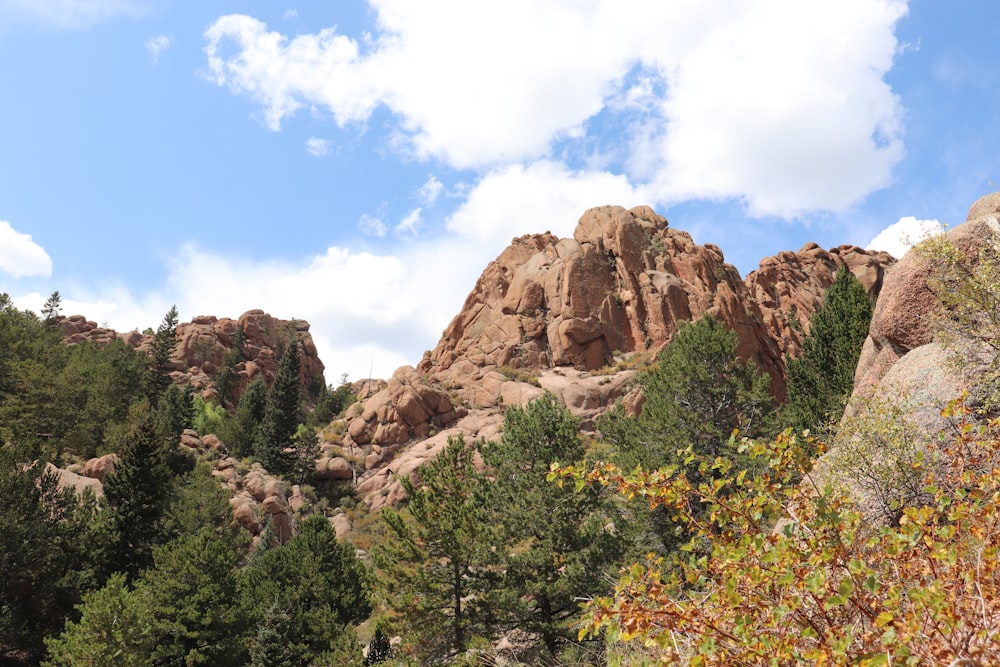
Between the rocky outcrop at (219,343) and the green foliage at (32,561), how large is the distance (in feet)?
179

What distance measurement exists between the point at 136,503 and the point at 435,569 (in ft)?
60.4

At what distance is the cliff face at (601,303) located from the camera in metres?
54.4

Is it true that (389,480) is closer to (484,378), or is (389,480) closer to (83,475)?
(484,378)

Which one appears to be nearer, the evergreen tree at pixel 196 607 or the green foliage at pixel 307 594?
the evergreen tree at pixel 196 607

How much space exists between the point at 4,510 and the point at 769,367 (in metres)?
53.6

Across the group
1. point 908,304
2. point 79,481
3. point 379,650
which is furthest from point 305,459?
point 908,304

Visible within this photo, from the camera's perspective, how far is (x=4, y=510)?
22.2 m

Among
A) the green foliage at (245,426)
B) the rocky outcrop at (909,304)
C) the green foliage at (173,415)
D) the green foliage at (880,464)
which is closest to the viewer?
the green foliage at (880,464)

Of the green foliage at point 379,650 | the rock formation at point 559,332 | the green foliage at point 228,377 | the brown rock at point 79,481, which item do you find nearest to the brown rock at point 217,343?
the green foliage at point 228,377

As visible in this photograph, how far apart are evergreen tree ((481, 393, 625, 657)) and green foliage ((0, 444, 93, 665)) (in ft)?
64.7

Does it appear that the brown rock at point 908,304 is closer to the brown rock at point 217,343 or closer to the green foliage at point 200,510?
the green foliage at point 200,510

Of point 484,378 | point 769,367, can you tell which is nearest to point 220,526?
point 484,378

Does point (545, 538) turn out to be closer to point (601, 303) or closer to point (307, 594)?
point (307, 594)

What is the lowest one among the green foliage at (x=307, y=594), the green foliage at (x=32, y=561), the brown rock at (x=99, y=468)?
the green foliage at (x=307, y=594)
